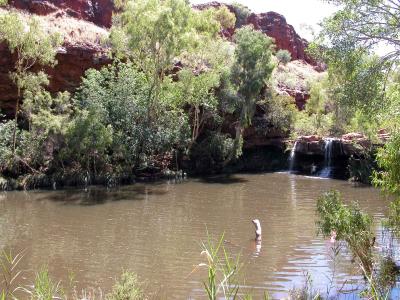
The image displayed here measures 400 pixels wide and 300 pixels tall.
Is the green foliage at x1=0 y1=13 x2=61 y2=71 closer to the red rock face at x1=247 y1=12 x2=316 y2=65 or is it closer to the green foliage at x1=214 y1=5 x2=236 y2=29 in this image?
the green foliage at x1=214 y1=5 x2=236 y2=29

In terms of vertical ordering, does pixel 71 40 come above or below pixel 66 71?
above

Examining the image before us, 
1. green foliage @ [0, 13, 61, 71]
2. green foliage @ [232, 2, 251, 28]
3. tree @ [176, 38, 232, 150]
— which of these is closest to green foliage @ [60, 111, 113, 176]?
green foliage @ [0, 13, 61, 71]

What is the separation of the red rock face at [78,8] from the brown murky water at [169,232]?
1658 centimetres

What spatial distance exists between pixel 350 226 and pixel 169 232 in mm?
7728

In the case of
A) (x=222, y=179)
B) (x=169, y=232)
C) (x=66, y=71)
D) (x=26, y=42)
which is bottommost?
(x=169, y=232)

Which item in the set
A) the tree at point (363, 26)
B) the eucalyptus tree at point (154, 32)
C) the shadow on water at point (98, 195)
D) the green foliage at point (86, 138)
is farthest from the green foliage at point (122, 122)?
the tree at point (363, 26)

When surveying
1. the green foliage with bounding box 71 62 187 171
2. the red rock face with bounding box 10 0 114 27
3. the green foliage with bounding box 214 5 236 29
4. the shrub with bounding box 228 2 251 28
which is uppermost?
the shrub with bounding box 228 2 251 28

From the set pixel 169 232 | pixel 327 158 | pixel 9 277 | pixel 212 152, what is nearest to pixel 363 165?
pixel 327 158

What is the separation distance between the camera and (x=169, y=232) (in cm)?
1509

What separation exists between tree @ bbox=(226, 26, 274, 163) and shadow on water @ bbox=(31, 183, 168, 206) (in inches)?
344

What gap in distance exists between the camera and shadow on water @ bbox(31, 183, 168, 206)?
2080cm

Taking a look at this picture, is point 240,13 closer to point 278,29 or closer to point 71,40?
point 278,29

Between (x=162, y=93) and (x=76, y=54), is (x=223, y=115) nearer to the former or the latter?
(x=162, y=93)

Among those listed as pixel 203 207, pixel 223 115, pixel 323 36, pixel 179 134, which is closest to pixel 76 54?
pixel 179 134
